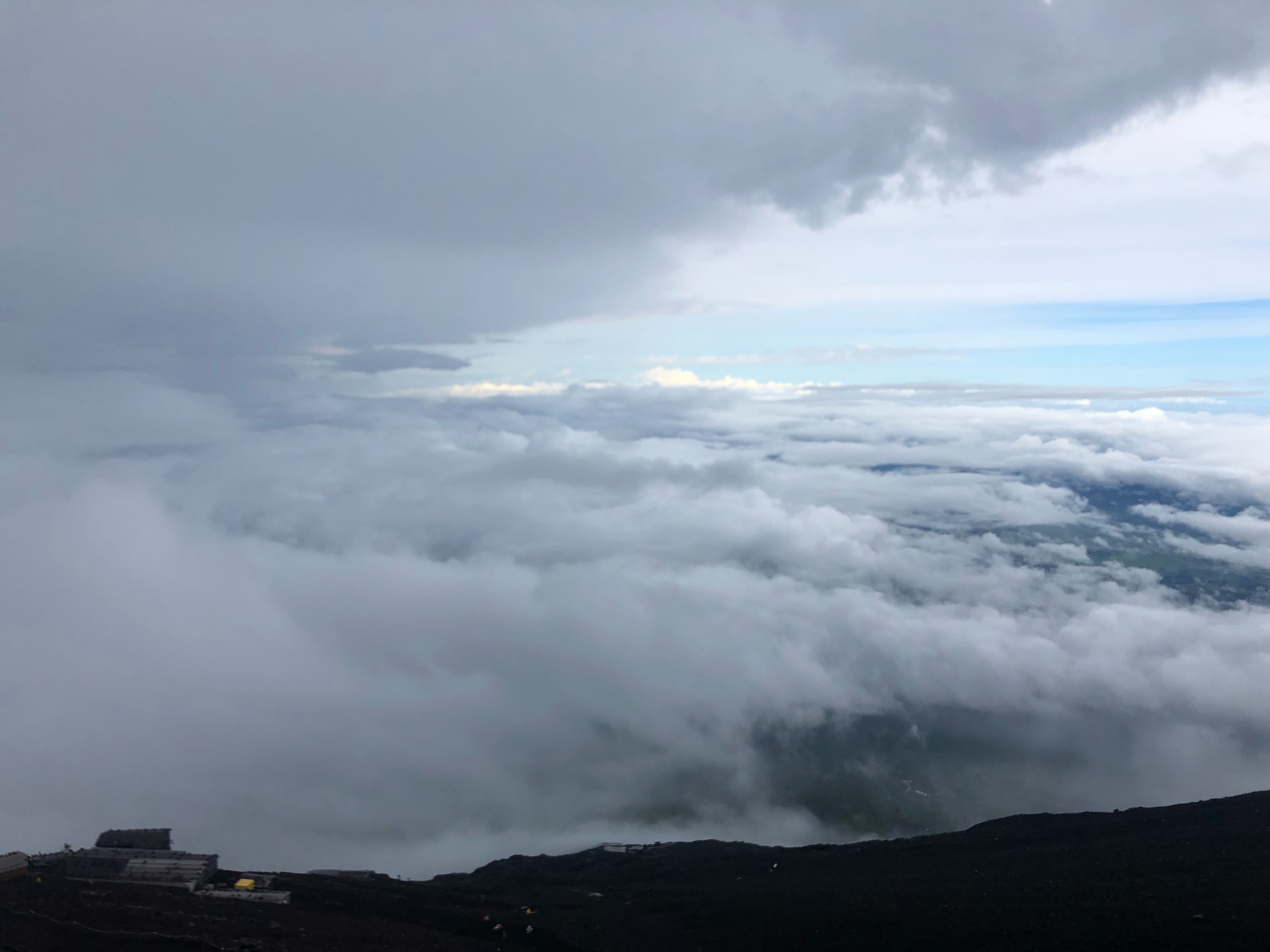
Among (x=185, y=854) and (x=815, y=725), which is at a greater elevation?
(x=815, y=725)

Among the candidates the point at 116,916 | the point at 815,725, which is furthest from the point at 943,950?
the point at 815,725

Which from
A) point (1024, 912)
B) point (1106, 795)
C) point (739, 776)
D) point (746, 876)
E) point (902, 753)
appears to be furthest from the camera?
point (902, 753)

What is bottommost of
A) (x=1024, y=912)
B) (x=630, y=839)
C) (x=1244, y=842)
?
(x=630, y=839)

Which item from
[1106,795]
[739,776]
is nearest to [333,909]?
[739,776]

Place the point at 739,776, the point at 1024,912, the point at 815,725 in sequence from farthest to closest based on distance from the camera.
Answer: the point at 815,725 → the point at 739,776 → the point at 1024,912

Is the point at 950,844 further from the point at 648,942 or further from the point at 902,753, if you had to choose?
the point at 902,753

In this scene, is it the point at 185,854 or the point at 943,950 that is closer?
the point at 943,950

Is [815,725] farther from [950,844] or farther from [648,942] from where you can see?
[648,942]
